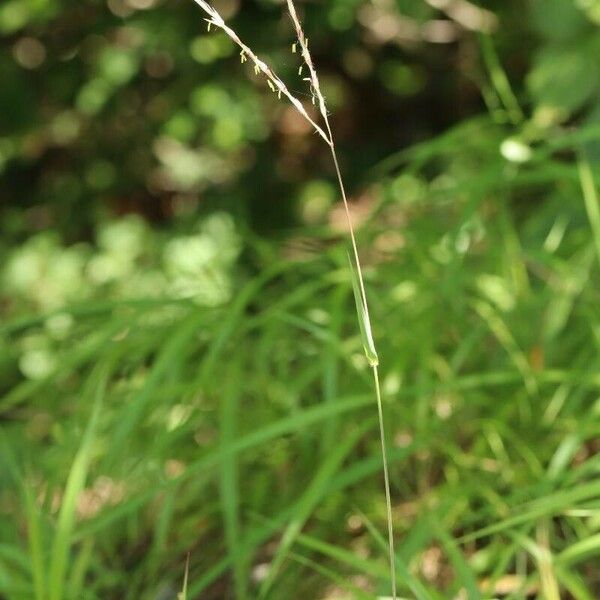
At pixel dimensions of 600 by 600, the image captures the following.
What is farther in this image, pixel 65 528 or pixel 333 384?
pixel 333 384

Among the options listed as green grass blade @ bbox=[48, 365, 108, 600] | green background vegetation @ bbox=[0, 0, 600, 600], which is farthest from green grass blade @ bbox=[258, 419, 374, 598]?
green grass blade @ bbox=[48, 365, 108, 600]


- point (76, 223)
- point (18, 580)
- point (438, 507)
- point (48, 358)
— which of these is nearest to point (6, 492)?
point (18, 580)

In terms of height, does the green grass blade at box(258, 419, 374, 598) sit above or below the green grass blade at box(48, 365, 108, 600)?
below

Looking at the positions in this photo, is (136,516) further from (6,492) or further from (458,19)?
(458,19)

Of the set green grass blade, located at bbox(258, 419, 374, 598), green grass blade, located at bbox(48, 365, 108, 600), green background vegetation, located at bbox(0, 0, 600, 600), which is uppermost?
green grass blade, located at bbox(48, 365, 108, 600)

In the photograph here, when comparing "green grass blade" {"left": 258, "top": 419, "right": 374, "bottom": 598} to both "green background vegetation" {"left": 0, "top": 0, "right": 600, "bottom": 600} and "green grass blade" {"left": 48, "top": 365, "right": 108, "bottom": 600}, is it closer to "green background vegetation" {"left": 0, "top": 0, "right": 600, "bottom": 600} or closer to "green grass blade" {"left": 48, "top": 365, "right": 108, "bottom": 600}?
"green background vegetation" {"left": 0, "top": 0, "right": 600, "bottom": 600}

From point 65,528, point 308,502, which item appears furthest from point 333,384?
point 65,528

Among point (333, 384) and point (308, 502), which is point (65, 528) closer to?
point (308, 502)

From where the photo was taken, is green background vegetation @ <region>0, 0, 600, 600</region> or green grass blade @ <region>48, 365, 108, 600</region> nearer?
green grass blade @ <region>48, 365, 108, 600</region>

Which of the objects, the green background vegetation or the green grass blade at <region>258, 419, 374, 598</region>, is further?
the green background vegetation
